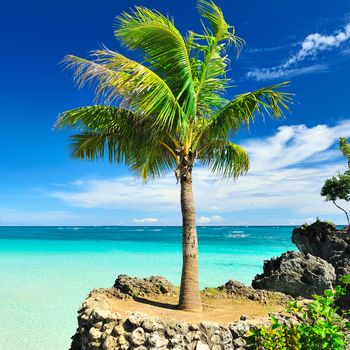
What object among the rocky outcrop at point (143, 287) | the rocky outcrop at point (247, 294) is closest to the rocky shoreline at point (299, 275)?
the rocky outcrop at point (247, 294)

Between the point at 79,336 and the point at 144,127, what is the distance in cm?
443

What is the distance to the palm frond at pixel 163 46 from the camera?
6.92 meters

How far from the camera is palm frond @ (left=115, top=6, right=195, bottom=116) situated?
6921mm

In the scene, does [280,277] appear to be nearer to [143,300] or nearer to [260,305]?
[260,305]

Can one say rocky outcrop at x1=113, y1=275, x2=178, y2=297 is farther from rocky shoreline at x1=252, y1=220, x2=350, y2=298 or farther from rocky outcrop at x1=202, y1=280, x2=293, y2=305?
rocky shoreline at x1=252, y1=220, x2=350, y2=298

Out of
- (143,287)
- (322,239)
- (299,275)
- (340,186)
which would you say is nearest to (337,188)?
(340,186)

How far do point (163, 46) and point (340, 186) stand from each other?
19.3 meters

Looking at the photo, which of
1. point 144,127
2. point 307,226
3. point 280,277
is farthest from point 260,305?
point 307,226

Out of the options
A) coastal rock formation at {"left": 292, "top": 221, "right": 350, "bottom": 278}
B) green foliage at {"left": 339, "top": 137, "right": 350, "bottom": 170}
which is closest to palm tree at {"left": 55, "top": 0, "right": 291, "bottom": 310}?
coastal rock formation at {"left": 292, "top": 221, "right": 350, "bottom": 278}

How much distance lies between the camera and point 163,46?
7.13 metres

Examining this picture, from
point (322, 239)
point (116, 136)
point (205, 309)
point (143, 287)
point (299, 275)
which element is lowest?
point (205, 309)

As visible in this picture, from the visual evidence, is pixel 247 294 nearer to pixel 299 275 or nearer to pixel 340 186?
pixel 299 275

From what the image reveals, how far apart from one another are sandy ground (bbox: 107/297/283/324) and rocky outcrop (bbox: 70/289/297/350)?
0.57 metres

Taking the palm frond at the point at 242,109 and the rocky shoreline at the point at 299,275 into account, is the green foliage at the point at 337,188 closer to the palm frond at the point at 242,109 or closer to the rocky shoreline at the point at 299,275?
the rocky shoreline at the point at 299,275
